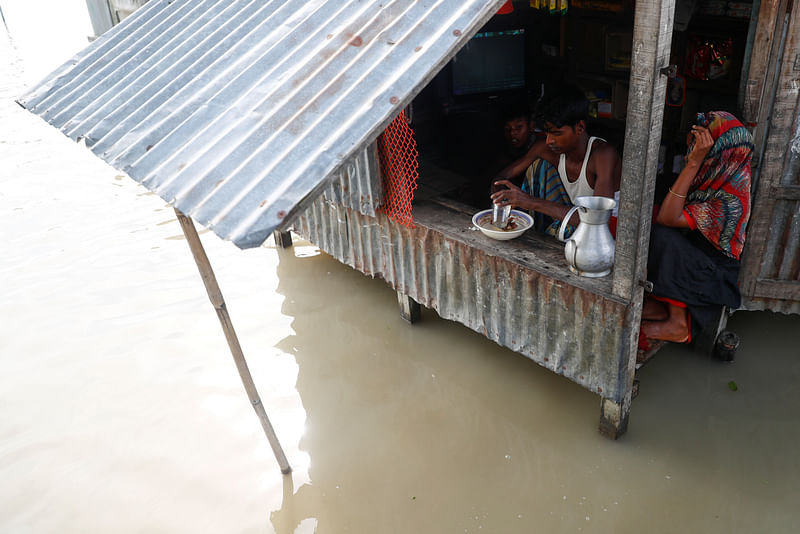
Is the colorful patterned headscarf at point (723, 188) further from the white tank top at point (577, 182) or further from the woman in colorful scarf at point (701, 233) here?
the white tank top at point (577, 182)

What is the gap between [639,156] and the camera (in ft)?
9.27

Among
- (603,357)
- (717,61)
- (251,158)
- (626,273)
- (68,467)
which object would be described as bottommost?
(68,467)

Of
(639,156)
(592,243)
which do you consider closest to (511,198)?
(592,243)

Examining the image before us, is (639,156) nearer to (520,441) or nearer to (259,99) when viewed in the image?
(259,99)

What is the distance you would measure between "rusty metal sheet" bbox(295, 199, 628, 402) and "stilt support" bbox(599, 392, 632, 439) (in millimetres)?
114

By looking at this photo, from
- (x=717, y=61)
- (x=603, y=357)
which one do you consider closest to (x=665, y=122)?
(x=717, y=61)

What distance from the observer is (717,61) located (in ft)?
15.5

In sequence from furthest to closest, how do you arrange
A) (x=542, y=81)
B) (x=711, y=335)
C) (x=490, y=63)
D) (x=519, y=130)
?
1. (x=542, y=81)
2. (x=490, y=63)
3. (x=519, y=130)
4. (x=711, y=335)

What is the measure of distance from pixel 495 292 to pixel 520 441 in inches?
36.3

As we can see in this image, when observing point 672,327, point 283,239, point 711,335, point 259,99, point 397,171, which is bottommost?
point 283,239

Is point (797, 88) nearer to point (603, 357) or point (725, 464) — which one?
point (603, 357)

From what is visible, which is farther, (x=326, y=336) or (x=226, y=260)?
(x=226, y=260)

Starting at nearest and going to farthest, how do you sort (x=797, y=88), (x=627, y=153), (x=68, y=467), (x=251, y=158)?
(x=251, y=158) < (x=627, y=153) < (x=797, y=88) < (x=68, y=467)

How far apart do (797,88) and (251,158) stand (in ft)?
9.33
